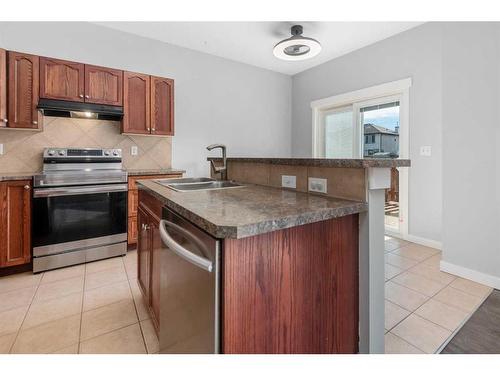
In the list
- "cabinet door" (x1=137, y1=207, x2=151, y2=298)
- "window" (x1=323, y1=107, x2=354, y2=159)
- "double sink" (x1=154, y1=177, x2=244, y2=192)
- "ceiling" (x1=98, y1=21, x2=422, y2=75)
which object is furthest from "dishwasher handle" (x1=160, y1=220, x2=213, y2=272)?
"window" (x1=323, y1=107, x2=354, y2=159)

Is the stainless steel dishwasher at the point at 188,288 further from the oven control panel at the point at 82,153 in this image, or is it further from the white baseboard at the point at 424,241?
the white baseboard at the point at 424,241

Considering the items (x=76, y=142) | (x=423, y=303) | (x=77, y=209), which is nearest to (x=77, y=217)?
(x=77, y=209)

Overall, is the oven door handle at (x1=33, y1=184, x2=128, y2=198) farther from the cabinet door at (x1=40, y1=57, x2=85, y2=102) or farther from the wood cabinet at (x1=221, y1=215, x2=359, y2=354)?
the wood cabinet at (x1=221, y1=215, x2=359, y2=354)

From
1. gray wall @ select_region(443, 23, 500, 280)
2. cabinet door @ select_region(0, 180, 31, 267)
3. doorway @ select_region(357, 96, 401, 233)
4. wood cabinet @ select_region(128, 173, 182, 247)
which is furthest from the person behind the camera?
doorway @ select_region(357, 96, 401, 233)

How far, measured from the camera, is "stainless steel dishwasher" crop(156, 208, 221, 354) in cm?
77

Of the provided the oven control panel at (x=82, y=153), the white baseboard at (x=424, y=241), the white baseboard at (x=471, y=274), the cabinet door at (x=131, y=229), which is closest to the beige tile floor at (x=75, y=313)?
the cabinet door at (x=131, y=229)

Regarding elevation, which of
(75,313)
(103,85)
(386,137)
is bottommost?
(75,313)

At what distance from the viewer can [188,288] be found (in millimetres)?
930

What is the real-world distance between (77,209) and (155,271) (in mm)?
1558

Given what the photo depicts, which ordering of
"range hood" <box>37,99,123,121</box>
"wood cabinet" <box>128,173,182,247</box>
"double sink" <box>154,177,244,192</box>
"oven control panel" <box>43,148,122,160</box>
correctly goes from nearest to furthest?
"double sink" <box>154,177,244,192</box>
"range hood" <box>37,99,123,121</box>
"oven control panel" <box>43,148,122,160</box>
"wood cabinet" <box>128,173,182,247</box>

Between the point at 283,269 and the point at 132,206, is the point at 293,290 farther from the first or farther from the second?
the point at 132,206

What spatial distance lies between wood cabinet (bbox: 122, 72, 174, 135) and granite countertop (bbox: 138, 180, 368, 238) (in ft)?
6.87

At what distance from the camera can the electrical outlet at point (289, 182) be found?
1389 millimetres
